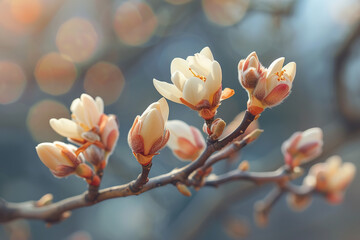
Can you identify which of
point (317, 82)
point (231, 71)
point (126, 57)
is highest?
point (126, 57)

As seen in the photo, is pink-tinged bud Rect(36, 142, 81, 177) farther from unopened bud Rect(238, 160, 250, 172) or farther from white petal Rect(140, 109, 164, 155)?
unopened bud Rect(238, 160, 250, 172)

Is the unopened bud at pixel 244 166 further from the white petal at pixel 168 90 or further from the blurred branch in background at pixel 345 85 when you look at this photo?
the blurred branch in background at pixel 345 85

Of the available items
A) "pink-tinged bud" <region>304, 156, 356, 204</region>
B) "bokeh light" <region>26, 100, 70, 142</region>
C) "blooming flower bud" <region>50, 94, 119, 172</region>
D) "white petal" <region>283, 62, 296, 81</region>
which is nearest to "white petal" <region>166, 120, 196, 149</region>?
"blooming flower bud" <region>50, 94, 119, 172</region>

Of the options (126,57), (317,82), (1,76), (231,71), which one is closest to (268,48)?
(317,82)

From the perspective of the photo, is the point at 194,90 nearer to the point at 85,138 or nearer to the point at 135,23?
the point at 85,138

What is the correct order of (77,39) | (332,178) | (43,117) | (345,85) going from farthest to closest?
(77,39) < (43,117) < (345,85) < (332,178)

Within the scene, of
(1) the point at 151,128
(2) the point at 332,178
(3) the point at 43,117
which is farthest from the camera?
(3) the point at 43,117

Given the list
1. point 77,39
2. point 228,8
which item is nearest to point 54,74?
point 77,39

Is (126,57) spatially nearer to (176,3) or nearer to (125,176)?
(176,3)
